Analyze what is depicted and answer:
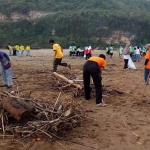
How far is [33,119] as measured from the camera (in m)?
4.93

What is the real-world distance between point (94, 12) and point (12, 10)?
19.5 meters

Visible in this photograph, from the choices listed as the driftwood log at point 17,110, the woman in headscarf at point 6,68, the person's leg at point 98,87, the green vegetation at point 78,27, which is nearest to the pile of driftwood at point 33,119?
the driftwood log at point 17,110

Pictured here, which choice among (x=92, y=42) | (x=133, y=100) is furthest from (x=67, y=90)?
(x=92, y=42)

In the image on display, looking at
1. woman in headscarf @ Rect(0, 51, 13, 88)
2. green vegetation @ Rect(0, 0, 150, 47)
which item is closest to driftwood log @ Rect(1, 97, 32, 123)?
woman in headscarf @ Rect(0, 51, 13, 88)

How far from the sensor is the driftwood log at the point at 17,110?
15.6 feet

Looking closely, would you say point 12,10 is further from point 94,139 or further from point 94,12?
point 94,139

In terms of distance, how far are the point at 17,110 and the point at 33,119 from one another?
0.34m

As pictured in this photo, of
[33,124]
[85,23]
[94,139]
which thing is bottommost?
[94,139]

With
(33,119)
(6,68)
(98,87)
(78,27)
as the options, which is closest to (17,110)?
(33,119)

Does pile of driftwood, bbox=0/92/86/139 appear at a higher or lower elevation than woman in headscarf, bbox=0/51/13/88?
lower

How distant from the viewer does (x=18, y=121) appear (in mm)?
4844

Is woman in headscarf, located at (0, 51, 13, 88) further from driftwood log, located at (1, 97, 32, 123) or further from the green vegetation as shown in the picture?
the green vegetation

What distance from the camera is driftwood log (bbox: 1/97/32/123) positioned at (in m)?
4.74

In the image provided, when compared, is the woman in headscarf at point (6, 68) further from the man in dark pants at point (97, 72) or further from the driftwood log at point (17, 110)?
the driftwood log at point (17, 110)
